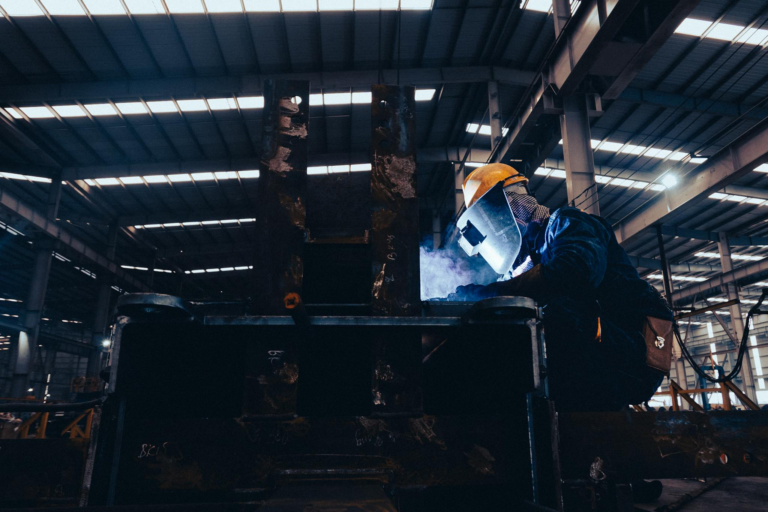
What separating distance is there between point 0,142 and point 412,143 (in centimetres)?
1430

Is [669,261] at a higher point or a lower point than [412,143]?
Answer: higher

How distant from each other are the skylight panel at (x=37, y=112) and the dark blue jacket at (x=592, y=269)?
12572mm

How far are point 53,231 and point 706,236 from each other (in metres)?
21.9

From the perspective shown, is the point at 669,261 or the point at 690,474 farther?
the point at 669,261

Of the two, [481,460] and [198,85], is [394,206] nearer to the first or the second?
[481,460]

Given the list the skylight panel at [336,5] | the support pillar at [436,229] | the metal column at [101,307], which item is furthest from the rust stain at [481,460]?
the metal column at [101,307]

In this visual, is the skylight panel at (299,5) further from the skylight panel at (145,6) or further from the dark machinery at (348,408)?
the dark machinery at (348,408)

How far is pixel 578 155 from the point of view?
812 cm

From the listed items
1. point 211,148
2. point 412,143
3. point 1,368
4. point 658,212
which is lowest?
point 1,368

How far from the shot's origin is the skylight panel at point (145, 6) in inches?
335

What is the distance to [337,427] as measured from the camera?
1.52m

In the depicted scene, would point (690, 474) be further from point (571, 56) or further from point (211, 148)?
point (211, 148)

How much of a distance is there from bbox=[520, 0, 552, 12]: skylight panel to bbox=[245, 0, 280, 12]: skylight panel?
4883mm

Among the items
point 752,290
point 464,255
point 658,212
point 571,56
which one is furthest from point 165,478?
point 752,290
